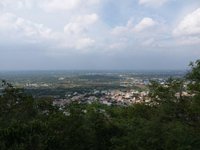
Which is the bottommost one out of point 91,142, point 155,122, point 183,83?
point 91,142

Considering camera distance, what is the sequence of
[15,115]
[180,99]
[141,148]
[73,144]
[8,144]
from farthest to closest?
[180,99], [15,115], [73,144], [141,148], [8,144]

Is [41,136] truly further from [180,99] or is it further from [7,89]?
[180,99]

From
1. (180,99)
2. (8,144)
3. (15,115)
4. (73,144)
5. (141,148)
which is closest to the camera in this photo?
(8,144)

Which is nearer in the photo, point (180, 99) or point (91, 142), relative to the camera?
point (91, 142)

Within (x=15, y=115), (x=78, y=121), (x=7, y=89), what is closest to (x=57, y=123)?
(x=78, y=121)

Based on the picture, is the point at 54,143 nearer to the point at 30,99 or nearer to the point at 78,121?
the point at 78,121

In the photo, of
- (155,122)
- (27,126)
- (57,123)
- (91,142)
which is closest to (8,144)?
(27,126)

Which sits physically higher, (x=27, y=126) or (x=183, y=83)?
(x=183, y=83)
